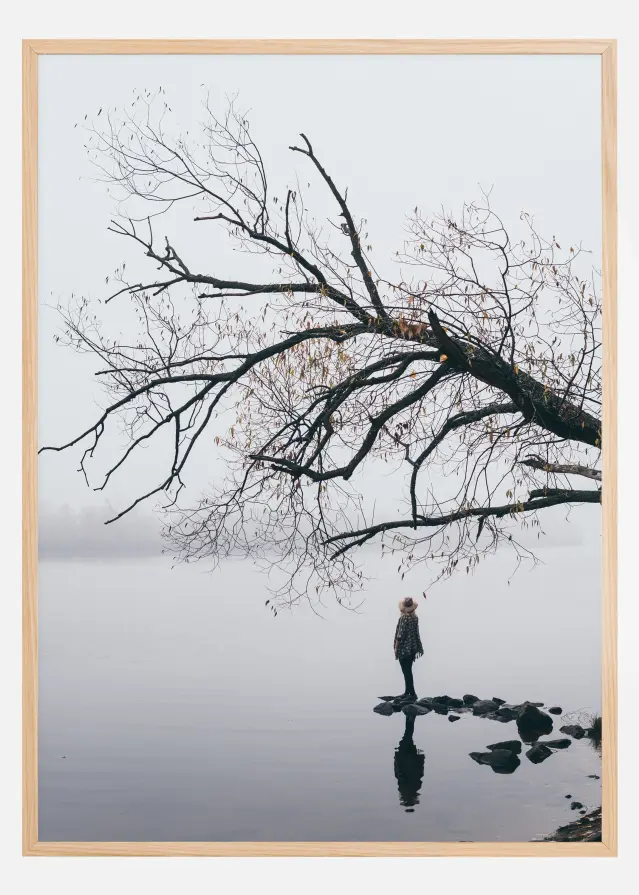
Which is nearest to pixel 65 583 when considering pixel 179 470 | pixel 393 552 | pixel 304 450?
pixel 179 470

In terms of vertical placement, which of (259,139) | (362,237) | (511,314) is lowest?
(511,314)

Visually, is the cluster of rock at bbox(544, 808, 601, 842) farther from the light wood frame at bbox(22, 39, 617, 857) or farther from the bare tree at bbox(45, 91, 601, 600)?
the bare tree at bbox(45, 91, 601, 600)

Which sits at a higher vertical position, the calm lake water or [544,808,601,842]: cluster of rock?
the calm lake water

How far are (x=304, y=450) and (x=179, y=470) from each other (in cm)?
56

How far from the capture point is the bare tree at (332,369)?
3.69 metres

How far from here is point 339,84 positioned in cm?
370

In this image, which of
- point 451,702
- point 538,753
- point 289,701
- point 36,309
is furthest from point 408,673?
point 36,309

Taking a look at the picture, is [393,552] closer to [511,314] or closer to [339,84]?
[511,314]

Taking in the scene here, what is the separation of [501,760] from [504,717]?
18 centimetres

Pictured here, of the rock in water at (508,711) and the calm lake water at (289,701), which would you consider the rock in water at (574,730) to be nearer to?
the calm lake water at (289,701)

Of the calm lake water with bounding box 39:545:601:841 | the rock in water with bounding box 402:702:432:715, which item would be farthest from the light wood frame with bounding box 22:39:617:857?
the rock in water with bounding box 402:702:432:715

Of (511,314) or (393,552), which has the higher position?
(511,314)

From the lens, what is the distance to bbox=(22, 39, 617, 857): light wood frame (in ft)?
11.9

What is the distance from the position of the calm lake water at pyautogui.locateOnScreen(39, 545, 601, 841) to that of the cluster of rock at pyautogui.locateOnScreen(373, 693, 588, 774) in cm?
3
